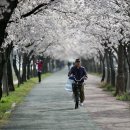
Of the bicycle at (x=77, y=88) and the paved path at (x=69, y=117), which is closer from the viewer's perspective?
the paved path at (x=69, y=117)

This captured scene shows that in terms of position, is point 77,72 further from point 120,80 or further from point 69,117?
point 120,80

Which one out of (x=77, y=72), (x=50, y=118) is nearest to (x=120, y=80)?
(x=77, y=72)

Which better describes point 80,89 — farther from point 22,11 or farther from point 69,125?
point 69,125

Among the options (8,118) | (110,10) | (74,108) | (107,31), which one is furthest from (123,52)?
(8,118)

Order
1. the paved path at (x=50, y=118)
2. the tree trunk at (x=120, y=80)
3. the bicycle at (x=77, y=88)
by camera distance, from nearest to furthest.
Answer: the paved path at (x=50, y=118), the bicycle at (x=77, y=88), the tree trunk at (x=120, y=80)

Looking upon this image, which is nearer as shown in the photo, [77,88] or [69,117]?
[69,117]

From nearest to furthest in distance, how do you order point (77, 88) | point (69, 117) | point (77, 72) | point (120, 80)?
point (69, 117) < point (77, 72) < point (77, 88) < point (120, 80)

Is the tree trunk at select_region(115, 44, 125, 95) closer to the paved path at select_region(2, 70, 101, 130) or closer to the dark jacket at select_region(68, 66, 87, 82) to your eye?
the paved path at select_region(2, 70, 101, 130)

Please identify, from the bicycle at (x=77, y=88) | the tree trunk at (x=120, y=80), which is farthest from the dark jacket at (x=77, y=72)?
the tree trunk at (x=120, y=80)

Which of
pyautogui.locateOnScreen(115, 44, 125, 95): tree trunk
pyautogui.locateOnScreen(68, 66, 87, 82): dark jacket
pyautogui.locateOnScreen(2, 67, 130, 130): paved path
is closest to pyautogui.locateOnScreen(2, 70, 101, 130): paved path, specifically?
pyautogui.locateOnScreen(2, 67, 130, 130): paved path

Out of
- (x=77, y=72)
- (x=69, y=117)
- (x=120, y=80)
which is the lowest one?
(x=69, y=117)

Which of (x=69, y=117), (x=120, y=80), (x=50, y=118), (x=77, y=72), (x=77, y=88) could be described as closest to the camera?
(x=50, y=118)

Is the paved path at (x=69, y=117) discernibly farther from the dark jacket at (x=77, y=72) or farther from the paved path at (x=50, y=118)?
the dark jacket at (x=77, y=72)

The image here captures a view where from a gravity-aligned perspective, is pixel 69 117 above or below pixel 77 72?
below
